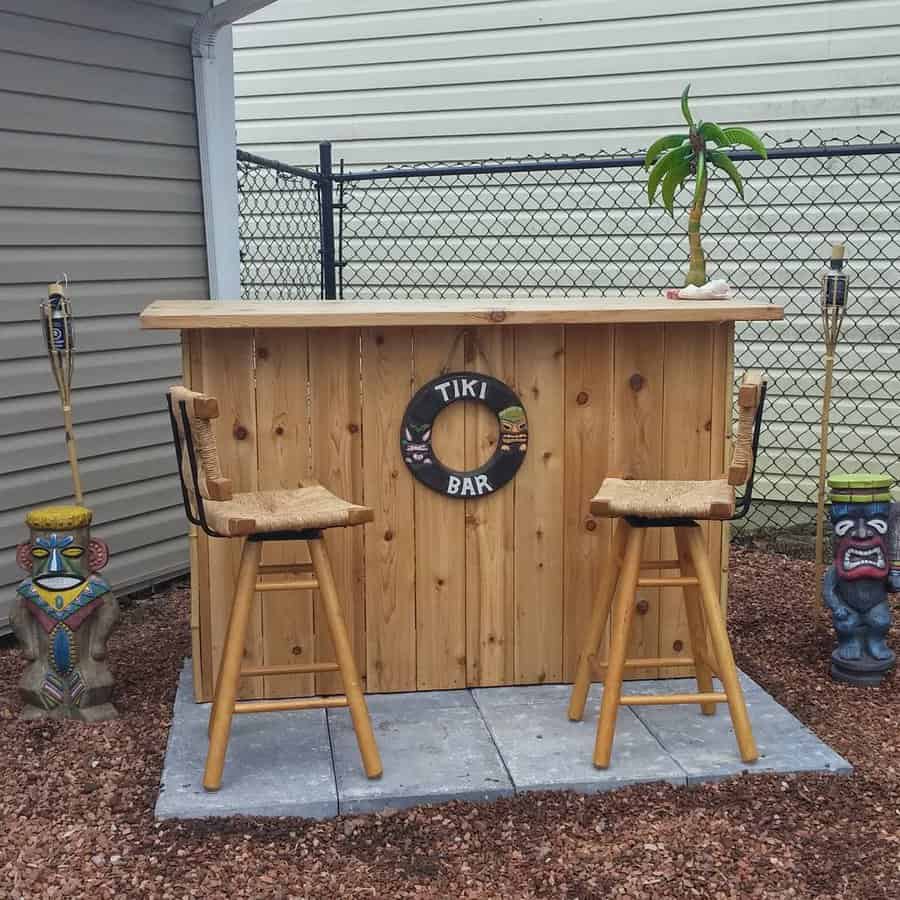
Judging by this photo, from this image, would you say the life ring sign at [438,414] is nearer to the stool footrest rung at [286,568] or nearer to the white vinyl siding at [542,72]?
the stool footrest rung at [286,568]

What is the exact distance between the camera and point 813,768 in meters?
3.21

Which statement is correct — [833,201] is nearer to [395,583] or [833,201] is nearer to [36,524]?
[395,583]

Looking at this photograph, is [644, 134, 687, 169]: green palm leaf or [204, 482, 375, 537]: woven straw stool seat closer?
[204, 482, 375, 537]: woven straw stool seat

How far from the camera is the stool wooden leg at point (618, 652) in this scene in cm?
319

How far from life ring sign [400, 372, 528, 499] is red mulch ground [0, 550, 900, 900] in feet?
3.19

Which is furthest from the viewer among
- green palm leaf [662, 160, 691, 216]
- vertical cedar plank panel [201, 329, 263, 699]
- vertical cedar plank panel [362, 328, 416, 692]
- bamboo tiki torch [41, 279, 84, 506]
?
green palm leaf [662, 160, 691, 216]

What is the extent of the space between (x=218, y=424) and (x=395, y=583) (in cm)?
72

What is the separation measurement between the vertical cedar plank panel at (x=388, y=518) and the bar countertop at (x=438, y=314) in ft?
0.54

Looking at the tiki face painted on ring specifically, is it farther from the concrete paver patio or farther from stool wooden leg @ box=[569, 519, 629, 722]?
stool wooden leg @ box=[569, 519, 629, 722]

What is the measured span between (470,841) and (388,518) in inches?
42.2

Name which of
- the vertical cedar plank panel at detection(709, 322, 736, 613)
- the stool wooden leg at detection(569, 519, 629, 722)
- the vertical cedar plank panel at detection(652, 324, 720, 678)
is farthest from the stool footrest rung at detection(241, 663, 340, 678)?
the vertical cedar plank panel at detection(709, 322, 736, 613)

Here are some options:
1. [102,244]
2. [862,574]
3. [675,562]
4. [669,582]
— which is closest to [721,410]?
[675,562]

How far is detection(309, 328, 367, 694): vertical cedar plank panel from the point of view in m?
3.53

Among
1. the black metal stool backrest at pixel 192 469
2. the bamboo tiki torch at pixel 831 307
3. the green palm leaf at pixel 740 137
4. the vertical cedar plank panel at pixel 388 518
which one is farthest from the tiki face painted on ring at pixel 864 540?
the black metal stool backrest at pixel 192 469
